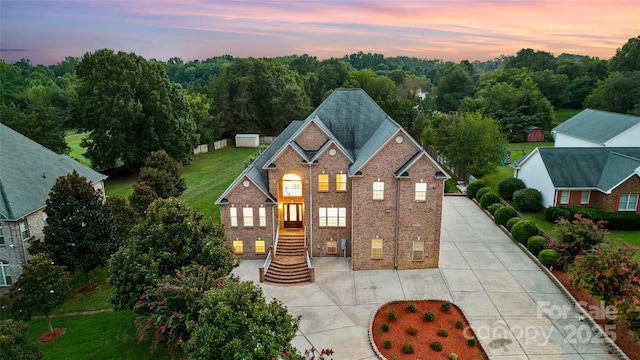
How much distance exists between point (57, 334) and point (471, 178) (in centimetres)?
4027

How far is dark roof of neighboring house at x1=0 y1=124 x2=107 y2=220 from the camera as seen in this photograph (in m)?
24.1

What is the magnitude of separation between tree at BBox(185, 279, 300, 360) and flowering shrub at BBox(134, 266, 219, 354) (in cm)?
152

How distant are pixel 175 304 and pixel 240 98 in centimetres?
6052

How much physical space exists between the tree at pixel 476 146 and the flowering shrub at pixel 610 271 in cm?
2479

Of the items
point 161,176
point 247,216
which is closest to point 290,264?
point 247,216

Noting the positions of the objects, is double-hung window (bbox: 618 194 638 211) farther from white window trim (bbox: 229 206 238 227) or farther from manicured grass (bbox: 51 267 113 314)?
manicured grass (bbox: 51 267 113 314)

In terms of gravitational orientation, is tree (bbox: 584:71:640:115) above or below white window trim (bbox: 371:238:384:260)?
above

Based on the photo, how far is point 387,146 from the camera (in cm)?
2497

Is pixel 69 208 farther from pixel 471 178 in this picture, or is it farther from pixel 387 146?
pixel 471 178

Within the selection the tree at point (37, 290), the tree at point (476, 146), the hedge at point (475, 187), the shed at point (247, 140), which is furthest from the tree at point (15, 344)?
the shed at point (247, 140)

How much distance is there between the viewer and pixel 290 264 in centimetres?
2625

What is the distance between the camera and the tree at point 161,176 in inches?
1310

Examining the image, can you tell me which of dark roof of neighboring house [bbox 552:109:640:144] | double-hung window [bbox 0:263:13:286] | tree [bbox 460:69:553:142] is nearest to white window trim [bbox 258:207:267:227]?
double-hung window [bbox 0:263:13:286]

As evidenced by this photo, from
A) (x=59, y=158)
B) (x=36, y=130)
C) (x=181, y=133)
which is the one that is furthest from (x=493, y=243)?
(x=36, y=130)
